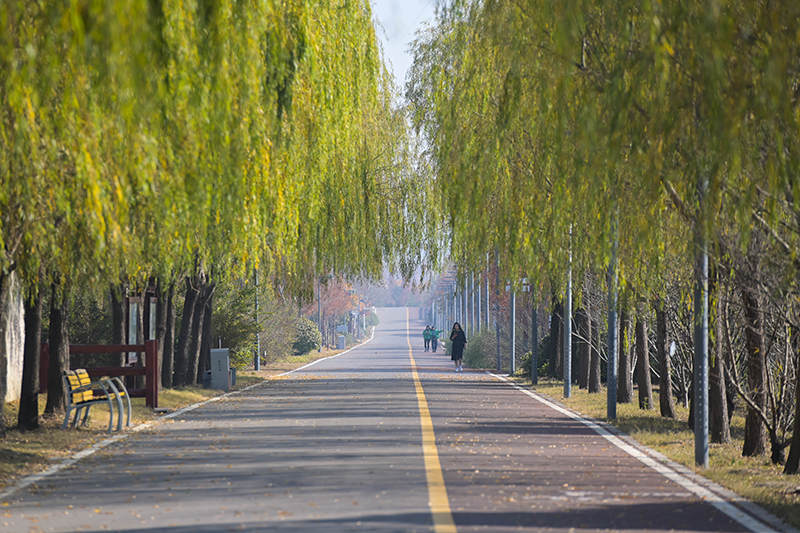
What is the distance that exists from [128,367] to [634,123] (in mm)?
12278

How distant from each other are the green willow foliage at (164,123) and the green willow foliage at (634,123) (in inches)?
74.7

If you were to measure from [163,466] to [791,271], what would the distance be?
7086 millimetres

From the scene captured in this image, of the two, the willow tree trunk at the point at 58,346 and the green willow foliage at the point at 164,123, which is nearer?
the green willow foliage at the point at 164,123

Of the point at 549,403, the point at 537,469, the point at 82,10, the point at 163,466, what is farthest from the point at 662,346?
the point at 82,10

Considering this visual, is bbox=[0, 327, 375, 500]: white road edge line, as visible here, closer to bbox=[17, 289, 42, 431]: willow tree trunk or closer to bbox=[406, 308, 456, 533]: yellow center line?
bbox=[17, 289, 42, 431]: willow tree trunk

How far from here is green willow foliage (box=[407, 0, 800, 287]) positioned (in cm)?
790

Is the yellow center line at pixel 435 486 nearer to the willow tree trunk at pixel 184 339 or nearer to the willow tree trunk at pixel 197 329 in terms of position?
the willow tree trunk at pixel 184 339

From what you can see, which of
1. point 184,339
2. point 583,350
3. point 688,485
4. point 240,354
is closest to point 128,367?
point 184,339

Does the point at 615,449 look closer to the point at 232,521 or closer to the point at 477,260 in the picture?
the point at 477,260

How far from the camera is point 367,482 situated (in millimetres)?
10734

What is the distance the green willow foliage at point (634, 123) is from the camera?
790cm

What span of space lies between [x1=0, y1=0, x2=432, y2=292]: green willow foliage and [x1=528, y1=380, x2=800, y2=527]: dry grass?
5824 millimetres

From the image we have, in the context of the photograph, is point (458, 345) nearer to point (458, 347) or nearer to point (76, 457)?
point (458, 347)

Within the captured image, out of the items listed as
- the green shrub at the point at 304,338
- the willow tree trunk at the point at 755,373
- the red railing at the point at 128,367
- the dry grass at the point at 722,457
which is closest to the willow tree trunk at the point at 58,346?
the red railing at the point at 128,367
